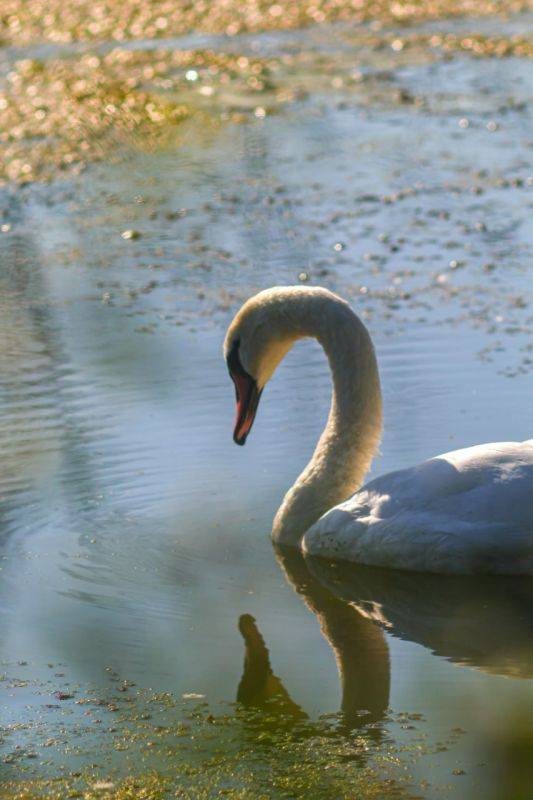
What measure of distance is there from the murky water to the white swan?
12 centimetres

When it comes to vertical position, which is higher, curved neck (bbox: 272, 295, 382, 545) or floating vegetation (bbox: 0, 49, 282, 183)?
curved neck (bbox: 272, 295, 382, 545)

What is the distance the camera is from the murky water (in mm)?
4613

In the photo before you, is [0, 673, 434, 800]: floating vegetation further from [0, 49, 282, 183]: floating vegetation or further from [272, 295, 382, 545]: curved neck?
[0, 49, 282, 183]: floating vegetation

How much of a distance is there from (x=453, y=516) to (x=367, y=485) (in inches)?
17.2

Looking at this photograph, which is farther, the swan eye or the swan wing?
the swan eye

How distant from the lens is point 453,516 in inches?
212

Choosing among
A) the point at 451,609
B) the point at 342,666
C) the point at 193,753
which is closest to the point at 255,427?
the point at 451,609

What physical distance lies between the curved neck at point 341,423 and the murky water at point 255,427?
0.67 feet

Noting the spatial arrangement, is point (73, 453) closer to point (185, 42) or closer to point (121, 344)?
point (121, 344)

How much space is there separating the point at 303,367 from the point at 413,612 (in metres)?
2.54

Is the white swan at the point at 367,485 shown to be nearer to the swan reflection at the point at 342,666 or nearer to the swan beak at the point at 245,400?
the swan beak at the point at 245,400

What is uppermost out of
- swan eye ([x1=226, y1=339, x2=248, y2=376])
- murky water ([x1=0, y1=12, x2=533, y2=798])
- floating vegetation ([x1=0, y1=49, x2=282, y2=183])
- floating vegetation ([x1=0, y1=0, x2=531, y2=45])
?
swan eye ([x1=226, y1=339, x2=248, y2=376])

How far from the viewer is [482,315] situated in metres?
8.20

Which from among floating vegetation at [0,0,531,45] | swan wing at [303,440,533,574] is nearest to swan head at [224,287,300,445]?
swan wing at [303,440,533,574]
